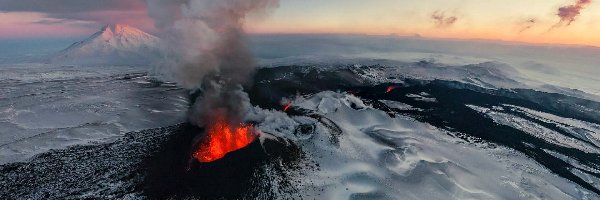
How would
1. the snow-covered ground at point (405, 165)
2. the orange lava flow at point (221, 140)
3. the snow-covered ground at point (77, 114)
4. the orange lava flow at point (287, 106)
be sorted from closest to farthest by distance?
the snow-covered ground at point (405, 165) < the orange lava flow at point (221, 140) < the snow-covered ground at point (77, 114) < the orange lava flow at point (287, 106)

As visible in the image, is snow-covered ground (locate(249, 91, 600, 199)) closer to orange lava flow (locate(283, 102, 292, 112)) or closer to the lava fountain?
the lava fountain

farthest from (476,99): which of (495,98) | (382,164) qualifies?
Result: (382,164)

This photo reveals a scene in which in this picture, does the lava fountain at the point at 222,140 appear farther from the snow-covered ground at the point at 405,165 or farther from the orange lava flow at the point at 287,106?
the orange lava flow at the point at 287,106

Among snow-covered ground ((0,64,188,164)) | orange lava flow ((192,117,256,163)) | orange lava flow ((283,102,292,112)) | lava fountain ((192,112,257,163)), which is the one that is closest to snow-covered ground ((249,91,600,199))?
lava fountain ((192,112,257,163))

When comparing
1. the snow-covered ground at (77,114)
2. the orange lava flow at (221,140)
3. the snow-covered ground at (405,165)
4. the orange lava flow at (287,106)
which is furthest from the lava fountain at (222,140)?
the orange lava flow at (287,106)

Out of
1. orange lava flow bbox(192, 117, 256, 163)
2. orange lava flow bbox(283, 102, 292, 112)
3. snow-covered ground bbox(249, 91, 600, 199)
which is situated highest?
orange lava flow bbox(283, 102, 292, 112)

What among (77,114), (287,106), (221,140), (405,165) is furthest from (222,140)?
(77,114)

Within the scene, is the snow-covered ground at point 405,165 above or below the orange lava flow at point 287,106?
below
